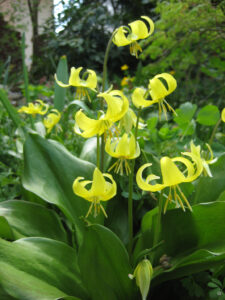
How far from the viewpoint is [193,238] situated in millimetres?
936

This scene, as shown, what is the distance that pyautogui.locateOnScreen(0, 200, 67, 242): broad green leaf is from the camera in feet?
3.54

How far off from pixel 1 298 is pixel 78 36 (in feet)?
12.8

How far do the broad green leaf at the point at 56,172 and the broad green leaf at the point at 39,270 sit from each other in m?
0.14

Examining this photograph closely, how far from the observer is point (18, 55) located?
489 centimetres

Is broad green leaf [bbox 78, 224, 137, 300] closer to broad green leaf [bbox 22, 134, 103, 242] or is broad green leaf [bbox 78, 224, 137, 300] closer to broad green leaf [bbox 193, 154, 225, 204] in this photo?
broad green leaf [bbox 22, 134, 103, 242]

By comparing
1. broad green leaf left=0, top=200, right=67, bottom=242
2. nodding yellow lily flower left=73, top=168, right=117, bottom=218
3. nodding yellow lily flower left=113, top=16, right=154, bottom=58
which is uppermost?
nodding yellow lily flower left=113, top=16, right=154, bottom=58

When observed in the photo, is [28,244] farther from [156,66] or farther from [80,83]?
[156,66]

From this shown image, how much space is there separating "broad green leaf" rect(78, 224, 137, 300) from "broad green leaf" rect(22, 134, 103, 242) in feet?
0.79

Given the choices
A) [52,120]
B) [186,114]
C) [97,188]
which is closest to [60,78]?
[52,120]

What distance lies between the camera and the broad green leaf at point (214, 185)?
1104 millimetres

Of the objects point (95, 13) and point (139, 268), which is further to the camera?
point (95, 13)

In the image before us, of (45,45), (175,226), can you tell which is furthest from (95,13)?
(175,226)

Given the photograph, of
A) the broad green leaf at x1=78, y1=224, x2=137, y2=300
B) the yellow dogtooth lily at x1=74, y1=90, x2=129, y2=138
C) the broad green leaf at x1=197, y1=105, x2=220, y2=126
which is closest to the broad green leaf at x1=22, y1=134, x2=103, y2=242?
the broad green leaf at x1=78, y1=224, x2=137, y2=300

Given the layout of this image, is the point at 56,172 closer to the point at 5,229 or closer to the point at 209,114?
the point at 5,229
